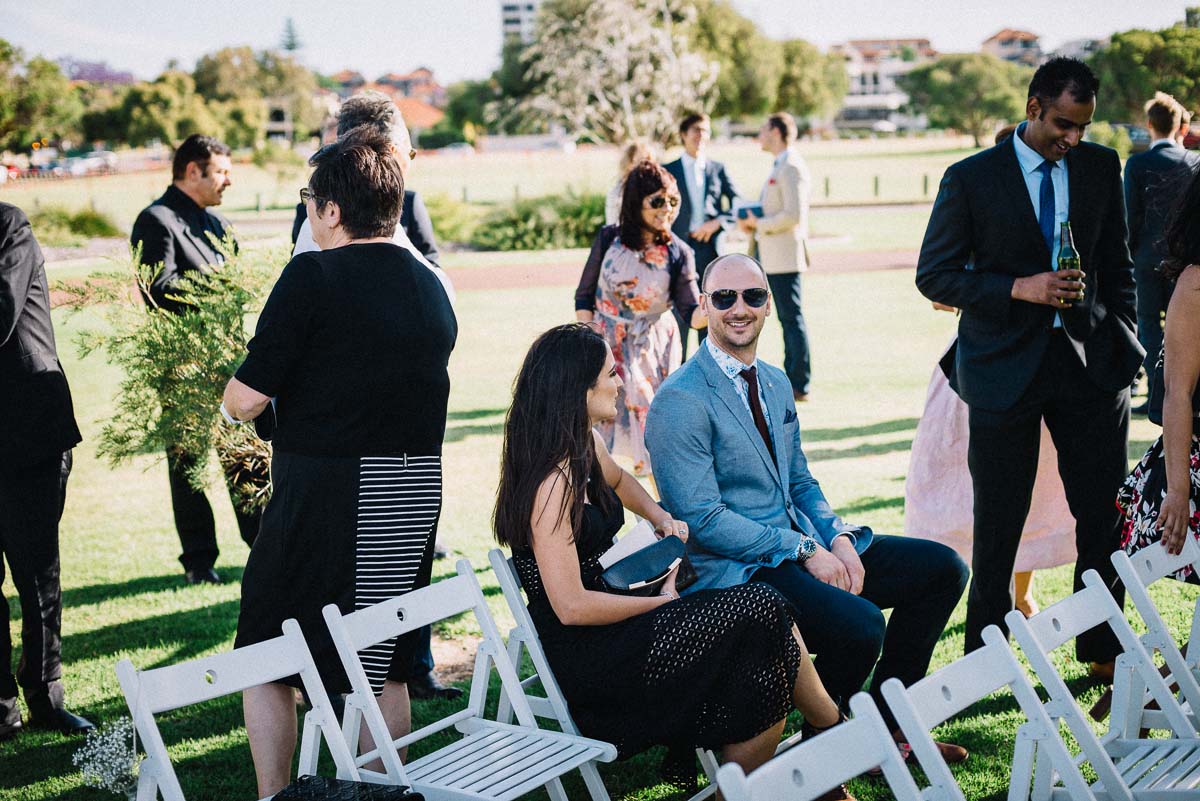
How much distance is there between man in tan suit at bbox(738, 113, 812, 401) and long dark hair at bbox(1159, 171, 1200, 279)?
22.4ft

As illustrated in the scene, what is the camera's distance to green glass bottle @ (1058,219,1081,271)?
417 cm

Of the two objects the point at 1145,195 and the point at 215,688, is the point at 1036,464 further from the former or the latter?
the point at 1145,195

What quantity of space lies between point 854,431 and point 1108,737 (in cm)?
603

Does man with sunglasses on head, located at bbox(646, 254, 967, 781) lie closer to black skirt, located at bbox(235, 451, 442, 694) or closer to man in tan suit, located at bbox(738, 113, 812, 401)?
black skirt, located at bbox(235, 451, 442, 694)

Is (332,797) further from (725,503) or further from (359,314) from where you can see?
(725,503)

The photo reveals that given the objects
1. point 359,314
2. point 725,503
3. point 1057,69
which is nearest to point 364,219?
point 359,314

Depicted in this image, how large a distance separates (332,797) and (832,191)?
42.1 metres

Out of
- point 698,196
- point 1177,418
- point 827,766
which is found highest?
point 698,196

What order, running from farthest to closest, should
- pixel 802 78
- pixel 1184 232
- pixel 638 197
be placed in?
pixel 802 78
pixel 638 197
pixel 1184 232

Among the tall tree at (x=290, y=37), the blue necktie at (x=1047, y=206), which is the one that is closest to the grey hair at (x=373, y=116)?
the blue necktie at (x=1047, y=206)

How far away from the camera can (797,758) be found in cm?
217

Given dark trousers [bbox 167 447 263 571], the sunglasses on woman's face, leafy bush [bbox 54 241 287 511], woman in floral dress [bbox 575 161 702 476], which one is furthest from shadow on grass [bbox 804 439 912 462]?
leafy bush [bbox 54 241 287 511]

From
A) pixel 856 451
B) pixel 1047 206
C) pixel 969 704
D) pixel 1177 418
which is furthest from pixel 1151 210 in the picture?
pixel 969 704

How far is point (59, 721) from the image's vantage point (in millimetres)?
4469
